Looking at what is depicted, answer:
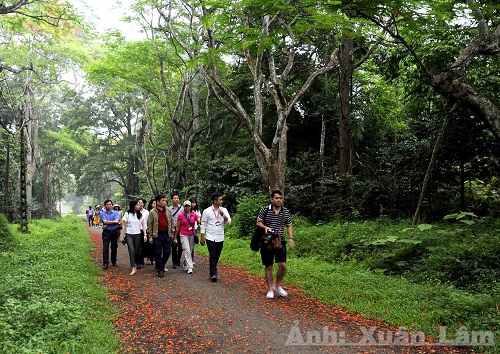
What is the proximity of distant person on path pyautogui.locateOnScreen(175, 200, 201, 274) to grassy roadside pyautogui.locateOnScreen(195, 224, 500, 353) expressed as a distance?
171cm

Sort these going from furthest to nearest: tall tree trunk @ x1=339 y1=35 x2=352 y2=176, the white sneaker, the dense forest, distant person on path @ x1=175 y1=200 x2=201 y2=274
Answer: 1. tall tree trunk @ x1=339 y1=35 x2=352 y2=176
2. distant person on path @ x1=175 y1=200 x2=201 y2=274
3. the dense forest
4. the white sneaker

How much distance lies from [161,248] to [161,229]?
19.1 inches

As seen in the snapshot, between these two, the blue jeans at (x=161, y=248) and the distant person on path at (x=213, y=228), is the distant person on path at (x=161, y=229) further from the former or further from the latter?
the distant person on path at (x=213, y=228)

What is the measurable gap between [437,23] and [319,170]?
9.58m

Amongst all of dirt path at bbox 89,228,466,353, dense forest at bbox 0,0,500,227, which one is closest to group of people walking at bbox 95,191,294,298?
dirt path at bbox 89,228,466,353

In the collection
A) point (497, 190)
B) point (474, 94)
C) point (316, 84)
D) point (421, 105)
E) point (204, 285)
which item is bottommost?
point (204, 285)

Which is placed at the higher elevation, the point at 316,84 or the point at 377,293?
the point at 316,84

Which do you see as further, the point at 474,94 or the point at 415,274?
the point at 415,274

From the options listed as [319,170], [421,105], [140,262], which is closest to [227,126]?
[319,170]

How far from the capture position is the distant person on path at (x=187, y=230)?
31.8ft

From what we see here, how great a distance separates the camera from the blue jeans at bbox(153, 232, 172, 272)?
372 inches

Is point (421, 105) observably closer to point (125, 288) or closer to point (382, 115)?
point (382, 115)

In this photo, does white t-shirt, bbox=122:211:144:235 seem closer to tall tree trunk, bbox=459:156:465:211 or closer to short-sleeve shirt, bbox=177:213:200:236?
short-sleeve shirt, bbox=177:213:200:236

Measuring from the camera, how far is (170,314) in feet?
20.4
